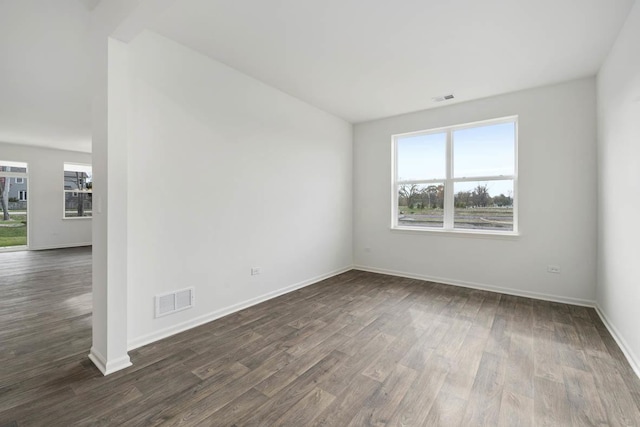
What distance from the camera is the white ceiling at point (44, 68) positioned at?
238cm

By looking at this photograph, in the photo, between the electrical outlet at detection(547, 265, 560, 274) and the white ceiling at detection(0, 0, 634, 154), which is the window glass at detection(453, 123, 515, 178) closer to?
the white ceiling at detection(0, 0, 634, 154)

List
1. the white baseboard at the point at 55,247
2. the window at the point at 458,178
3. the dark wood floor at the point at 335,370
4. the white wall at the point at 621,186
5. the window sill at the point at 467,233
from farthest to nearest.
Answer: the white baseboard at the point at 55,247 < the window at the point at 458,178 < the window sill at the point at 467,233 < the white wall at the point at 621,186 < the dark wood floor at the point at 335,370

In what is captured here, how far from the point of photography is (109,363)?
2104 millimetres

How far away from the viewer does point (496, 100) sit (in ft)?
13.3

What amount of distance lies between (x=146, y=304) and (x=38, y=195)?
7858 millimetres

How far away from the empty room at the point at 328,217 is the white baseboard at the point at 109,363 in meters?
0.02

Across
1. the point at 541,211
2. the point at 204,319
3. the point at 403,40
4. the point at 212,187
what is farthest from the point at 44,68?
the point at 541,211

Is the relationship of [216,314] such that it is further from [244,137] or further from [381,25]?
[381,25]

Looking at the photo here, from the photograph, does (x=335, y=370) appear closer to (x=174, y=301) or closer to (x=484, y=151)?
(x=174, y=301)

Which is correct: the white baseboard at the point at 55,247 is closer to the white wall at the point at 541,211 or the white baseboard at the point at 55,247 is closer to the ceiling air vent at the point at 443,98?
the white wall at the point at 541,211

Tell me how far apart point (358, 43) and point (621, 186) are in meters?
2.75

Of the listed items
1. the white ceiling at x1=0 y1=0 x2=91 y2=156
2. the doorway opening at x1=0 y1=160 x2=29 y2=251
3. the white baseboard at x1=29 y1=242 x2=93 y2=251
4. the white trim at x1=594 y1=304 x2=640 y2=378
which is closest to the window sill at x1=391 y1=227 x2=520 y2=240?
the white trim at x1=594 y1=304 x2=640 y2=378

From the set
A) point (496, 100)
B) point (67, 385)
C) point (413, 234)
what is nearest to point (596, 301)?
point (413, 234)

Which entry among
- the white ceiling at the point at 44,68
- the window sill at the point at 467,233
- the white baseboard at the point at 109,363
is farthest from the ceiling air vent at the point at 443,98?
the white baseboard at the point at 109,363
